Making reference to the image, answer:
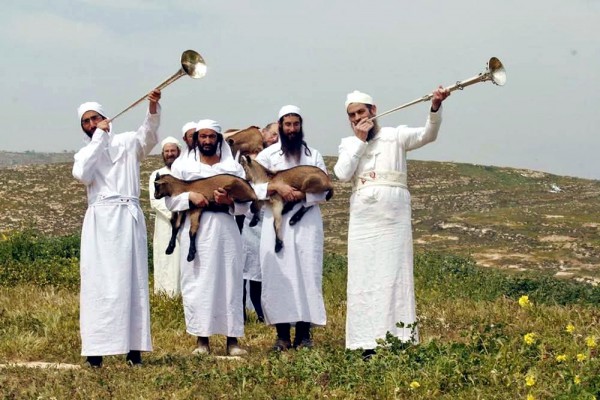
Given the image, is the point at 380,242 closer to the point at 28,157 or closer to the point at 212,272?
the point at 212,272

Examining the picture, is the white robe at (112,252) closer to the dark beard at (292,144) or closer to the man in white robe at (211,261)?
the man in white robe at (211,261)

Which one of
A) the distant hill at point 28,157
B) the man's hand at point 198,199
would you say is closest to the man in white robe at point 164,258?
the man's hand at point 198,199

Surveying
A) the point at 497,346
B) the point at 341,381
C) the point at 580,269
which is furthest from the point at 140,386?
the point at 580,269

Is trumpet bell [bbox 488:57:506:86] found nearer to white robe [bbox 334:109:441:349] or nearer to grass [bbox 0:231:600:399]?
white robe [bbox 334:109:441:349]

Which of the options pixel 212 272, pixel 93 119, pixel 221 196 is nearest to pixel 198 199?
pixel 221 196

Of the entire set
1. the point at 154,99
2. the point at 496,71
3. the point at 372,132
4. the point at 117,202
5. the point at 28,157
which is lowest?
the point at 117,202

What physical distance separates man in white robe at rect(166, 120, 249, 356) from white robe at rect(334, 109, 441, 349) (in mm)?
1205

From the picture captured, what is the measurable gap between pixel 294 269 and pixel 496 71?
2688mm

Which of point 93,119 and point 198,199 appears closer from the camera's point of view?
point 93,119

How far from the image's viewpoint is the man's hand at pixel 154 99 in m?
7.65

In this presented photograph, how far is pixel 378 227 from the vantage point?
732 cm

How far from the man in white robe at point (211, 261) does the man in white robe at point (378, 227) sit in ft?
3.97

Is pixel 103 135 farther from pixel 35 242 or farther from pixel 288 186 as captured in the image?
pixel 35 242

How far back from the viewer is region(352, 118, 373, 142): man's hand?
7.31 metres
